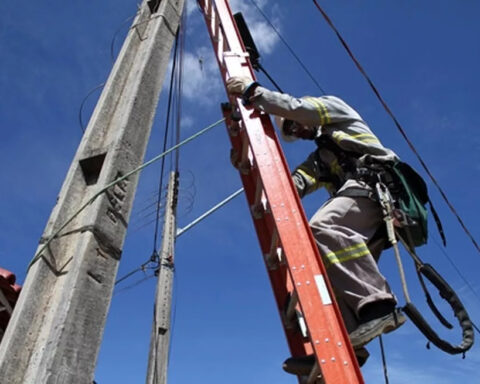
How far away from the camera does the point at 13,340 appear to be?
5.78 ft

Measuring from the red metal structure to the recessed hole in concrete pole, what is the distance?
1.95m

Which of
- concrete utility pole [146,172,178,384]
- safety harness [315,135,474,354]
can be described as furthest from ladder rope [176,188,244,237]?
safety harness [315,135,474,354]

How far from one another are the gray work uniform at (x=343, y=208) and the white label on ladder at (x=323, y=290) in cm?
31

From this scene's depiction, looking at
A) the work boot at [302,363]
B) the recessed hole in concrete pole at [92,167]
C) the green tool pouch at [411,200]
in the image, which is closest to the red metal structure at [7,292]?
the recessed hole in concrete pole at [92,167]

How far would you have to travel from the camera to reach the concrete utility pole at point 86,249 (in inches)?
68.0

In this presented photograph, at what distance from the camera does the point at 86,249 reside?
2.00 m

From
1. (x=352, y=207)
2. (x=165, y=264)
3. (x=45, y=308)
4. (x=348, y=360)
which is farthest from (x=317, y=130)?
(x=165, y=264)

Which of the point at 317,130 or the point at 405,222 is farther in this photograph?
the point at 317,130

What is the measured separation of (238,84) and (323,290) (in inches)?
57.4

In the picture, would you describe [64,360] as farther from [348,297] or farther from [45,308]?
[348,297]

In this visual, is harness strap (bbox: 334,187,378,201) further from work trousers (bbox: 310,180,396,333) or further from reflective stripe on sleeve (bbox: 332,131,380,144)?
reflective stripe on sleeve (bbox: 332,131,380,144)

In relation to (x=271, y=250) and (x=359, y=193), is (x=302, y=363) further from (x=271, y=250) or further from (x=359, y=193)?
(x=359, y=193)

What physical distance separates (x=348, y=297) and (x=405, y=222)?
53cm

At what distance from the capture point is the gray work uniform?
2.33m
